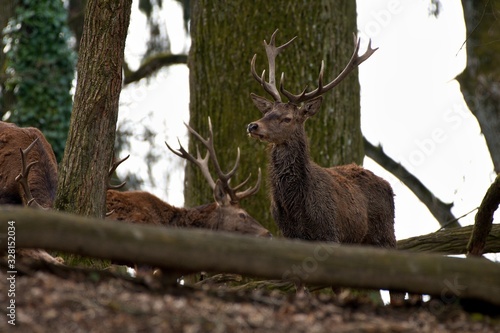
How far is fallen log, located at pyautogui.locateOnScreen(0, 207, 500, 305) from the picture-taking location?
4.90m

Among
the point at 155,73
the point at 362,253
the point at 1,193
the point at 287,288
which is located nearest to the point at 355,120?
the point at 287,288

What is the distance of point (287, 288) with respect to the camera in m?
8.08

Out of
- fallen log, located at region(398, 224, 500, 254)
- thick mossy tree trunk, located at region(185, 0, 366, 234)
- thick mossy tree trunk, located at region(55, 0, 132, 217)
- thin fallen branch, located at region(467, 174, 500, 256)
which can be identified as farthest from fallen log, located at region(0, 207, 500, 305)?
thick mossy tree trunk, located at region(185, 0, 366, 234)

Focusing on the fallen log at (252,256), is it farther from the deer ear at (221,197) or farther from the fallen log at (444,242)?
the deer ear at (221,197)

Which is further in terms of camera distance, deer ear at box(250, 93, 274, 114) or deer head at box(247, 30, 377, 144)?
deer ear at box(250, 93, 274, 114)

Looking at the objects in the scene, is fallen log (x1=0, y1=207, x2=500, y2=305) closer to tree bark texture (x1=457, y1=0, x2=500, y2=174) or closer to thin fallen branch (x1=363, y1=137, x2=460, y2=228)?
tree bark texture (x1=457, y1=0, x2=500, y2=174)

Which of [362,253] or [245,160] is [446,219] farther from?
[362,253]

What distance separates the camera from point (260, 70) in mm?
10797

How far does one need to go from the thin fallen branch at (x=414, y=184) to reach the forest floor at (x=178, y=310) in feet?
33.7

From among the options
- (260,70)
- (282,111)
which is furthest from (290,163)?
(260,70)

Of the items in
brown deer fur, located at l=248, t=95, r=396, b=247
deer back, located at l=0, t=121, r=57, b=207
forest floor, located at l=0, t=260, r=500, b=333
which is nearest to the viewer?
forest floor, located at l=0, t=260, r=500, b=333

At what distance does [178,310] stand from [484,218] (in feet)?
12.0

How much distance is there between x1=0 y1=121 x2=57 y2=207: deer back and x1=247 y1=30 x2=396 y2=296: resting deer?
2.56m

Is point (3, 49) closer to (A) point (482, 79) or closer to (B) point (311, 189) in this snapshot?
(A) point (482, 79)
